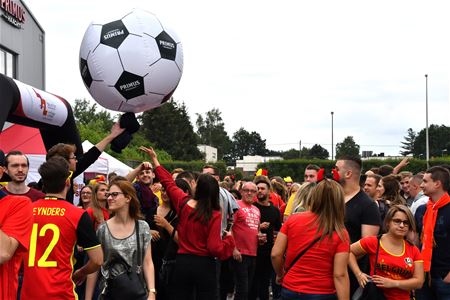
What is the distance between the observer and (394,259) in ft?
20.5

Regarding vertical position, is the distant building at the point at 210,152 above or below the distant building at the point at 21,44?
below

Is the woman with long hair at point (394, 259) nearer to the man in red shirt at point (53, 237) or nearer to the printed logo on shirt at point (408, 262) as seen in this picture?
the printed logo on shirt at point (408, 262)

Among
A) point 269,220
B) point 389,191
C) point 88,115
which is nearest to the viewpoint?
point 389,191

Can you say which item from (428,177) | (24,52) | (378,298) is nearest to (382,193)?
(428,177)

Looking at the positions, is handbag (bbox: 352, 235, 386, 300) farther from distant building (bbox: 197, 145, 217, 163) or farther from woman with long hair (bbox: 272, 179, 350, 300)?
distant building (bbox: 197, 145, 217, 163)

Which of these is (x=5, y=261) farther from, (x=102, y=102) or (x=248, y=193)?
(x=248, y=193)

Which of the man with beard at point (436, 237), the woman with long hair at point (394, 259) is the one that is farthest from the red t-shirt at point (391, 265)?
the man with beard at point (436, 237)

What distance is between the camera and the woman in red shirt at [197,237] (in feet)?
23.1

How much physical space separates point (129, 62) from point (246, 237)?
4.78 m

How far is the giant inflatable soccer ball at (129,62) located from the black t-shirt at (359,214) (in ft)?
6.83

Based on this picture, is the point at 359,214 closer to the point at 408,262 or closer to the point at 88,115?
the point at 408,262

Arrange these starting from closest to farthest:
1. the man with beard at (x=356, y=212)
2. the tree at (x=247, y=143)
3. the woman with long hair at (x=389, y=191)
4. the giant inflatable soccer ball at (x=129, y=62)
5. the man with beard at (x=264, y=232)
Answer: the giant inflatable soccer ball at (x=129, y=62) < the man with beard at (x=356, y=212) < the woman with long hair at (x=389, y=191) < the man with beard at (x=264, y=232) < the tree at (x=247, y=143)

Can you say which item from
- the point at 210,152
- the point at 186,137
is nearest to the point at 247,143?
the point at 210,152

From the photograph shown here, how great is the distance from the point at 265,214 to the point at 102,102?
5.25 metres
